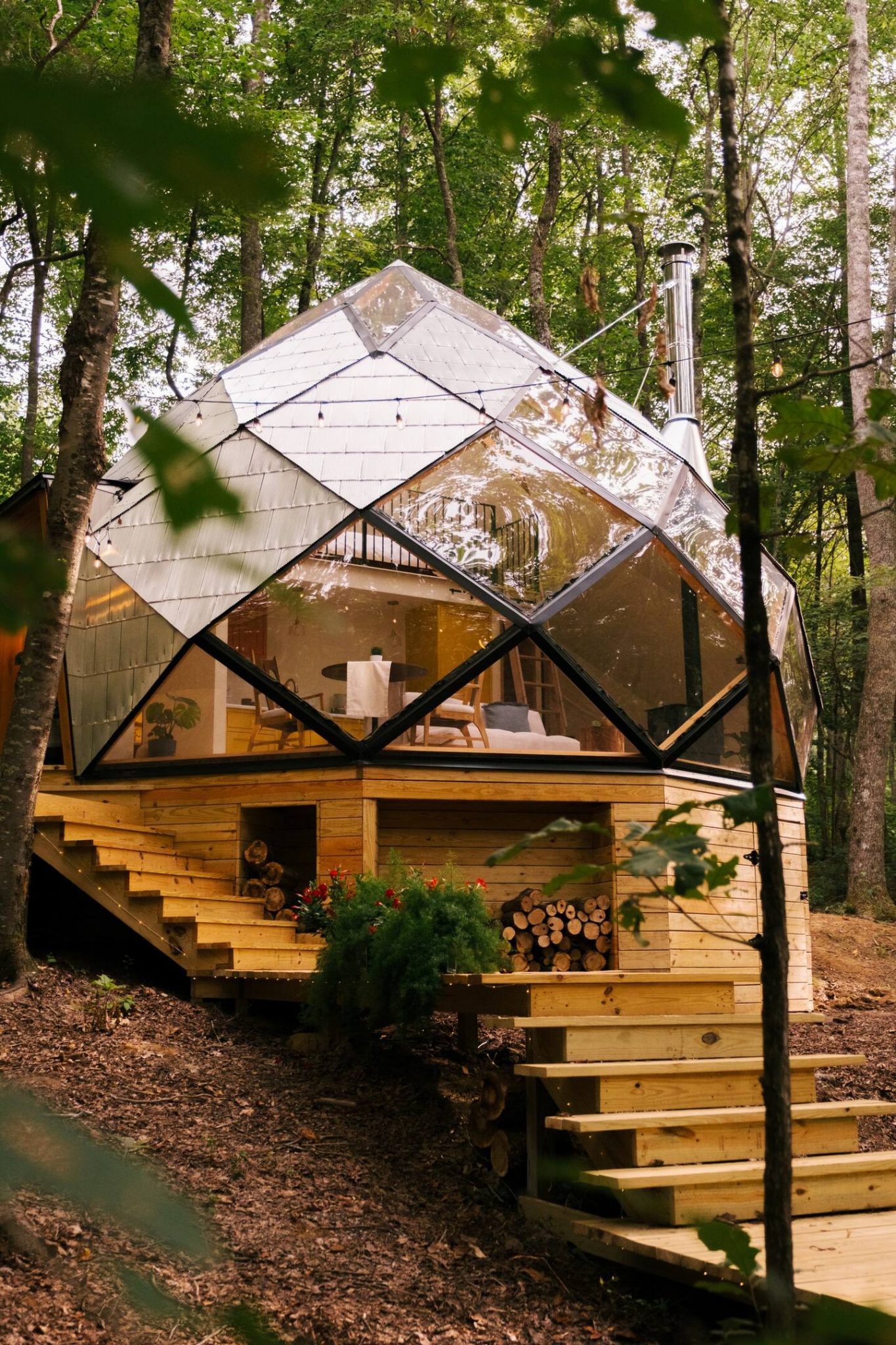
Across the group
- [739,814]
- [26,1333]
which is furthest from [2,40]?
[26,1333]

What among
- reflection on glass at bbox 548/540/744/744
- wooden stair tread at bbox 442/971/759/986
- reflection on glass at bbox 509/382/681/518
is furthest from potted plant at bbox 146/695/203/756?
wooden stair tread at bbox 442/971/759/986

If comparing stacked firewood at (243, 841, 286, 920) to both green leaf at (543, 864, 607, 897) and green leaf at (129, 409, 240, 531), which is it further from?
green leaf at (129, 409, 240, 531)

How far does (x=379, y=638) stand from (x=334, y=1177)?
3.77m

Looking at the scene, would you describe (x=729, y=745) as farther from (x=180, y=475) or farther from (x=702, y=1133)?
(x=180, y=475)

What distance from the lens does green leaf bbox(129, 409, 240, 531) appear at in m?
0.51

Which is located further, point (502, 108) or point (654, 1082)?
point (654, 1082)

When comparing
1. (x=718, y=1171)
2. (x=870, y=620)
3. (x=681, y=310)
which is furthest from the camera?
(x=870, y=620)

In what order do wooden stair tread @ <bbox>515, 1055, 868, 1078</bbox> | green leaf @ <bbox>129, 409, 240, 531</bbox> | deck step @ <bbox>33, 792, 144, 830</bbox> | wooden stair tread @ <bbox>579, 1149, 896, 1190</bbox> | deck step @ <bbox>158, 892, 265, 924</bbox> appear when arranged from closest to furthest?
green leaf @ <bbox>129, 409, 240, 531</bbox> < wooden stair tread @ <bbox>579, 1149, 896, 1190</bbox> < wooden stair tread @ <bbox>515, 1055, 868, 1078</bbox> < deck step @ <bbox>158, 892, 265, 924</bbox> < deck step @ <bbox>33, 792, 144, 830</bbox>

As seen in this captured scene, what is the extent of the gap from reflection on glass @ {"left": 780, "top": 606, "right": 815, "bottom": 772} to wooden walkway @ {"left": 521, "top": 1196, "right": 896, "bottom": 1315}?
5.81m

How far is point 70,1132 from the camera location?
53cm

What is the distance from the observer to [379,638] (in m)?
7.48

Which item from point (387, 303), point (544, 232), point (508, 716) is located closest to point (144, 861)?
point (508, 716)

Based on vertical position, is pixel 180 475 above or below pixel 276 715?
below

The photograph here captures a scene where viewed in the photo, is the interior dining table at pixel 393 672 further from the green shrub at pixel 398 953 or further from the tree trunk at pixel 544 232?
the tree trunk at pixel 544 232
